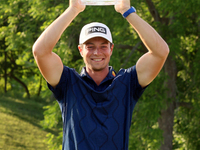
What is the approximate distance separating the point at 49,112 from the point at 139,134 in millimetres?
2838

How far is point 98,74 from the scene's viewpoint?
2.40m

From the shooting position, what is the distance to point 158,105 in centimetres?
889

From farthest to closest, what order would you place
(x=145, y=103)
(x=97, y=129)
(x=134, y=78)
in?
(x=145, y=103), (x=134, y=78), (x=97, y=129)

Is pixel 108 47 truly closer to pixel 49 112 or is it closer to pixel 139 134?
pixel 139 134

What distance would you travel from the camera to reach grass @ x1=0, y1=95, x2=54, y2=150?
15625 mm

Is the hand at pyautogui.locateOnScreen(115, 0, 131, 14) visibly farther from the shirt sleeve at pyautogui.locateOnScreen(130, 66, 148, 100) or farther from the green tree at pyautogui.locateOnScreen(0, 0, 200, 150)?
the green tree at pyautogui.locateOnScreen(0, 0, 200, 150)

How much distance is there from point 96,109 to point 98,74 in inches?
12.2

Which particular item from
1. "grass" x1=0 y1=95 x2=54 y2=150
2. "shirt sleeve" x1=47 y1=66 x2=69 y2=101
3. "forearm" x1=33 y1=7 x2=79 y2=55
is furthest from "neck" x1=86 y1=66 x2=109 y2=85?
"grass" x1=0 y1=95 x2=54 y2=150

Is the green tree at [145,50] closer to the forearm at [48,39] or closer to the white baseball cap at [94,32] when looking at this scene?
the white baseball cap at [94,32]

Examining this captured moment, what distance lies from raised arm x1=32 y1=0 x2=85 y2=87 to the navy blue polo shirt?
69mm

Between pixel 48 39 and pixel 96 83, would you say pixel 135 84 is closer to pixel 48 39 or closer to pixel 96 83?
pixel 96 83

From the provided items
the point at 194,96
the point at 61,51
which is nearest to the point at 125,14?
the point at 61,51

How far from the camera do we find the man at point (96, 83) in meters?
2.19

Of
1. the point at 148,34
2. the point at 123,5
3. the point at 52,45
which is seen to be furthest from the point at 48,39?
the point at 148,34
